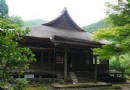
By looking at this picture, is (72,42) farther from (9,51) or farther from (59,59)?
(9,51)

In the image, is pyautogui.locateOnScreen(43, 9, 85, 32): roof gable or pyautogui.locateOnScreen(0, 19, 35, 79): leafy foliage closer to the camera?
pyautogui.locateOnScreen(0, 19, 35, 79): leafy foliage

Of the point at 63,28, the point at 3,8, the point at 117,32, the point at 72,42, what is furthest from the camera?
the point at 3,8

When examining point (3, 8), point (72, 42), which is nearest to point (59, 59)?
point (72, 42)

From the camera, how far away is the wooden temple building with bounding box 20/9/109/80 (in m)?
20.4

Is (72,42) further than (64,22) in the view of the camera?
No

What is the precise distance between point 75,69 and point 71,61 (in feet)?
4.05

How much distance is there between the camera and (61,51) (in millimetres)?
24078

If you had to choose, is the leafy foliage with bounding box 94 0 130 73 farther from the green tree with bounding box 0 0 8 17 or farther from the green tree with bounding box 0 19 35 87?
the green tree with bounding box 0 0 8 17

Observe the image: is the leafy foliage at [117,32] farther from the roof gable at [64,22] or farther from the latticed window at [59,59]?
the roof gable at [64,22]

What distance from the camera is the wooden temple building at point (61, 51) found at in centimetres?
2042

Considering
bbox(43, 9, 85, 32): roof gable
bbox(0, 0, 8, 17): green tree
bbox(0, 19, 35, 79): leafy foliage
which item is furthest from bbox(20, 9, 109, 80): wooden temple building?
bbox(0, 0, 8, 17): green tree

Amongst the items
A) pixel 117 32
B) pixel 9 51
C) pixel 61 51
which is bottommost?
pixel 9 51

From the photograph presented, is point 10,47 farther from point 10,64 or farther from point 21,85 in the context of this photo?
point 21,85

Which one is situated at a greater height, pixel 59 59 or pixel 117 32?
pixel 117 32
